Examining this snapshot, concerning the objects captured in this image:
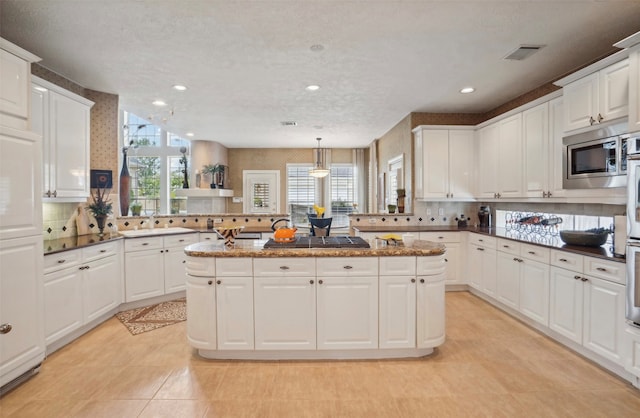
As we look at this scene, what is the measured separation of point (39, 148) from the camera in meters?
2.52

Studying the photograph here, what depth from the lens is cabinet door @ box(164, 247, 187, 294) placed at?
4.39m

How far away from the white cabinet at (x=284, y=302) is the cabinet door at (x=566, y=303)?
222 cm

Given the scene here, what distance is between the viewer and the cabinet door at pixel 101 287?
3.34 m

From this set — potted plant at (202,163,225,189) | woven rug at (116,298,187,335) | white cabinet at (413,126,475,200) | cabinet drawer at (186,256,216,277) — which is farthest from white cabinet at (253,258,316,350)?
potted plant at (202,163,225,189)

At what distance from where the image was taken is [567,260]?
9.43 ft

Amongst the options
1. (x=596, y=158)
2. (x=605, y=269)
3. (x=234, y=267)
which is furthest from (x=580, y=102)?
(x=234, y=267)

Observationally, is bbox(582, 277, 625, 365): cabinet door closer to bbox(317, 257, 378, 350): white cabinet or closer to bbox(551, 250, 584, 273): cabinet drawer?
bbox(551, 250, 584, 273): cabinet drawer

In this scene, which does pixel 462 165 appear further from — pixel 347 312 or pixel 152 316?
pixel 152 316

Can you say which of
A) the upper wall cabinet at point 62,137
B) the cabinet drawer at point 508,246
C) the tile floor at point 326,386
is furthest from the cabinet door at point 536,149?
the upper wall cabinet at point 62,137

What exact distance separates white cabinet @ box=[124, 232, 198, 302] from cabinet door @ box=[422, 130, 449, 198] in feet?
11.8

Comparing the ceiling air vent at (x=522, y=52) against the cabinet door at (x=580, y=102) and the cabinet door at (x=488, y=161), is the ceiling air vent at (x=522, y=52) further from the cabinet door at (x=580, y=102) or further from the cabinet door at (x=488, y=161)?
the cabinet door at (x=488, y=161)

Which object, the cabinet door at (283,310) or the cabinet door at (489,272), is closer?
the cabinet door at (283,310)

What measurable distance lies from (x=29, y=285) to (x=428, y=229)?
14.5 ft

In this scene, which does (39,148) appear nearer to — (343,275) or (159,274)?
(159,274)
